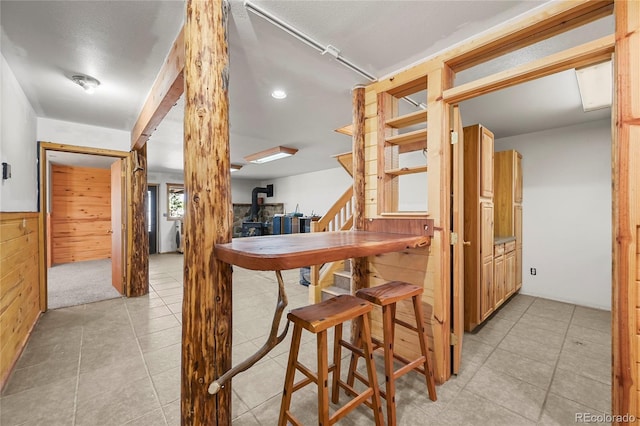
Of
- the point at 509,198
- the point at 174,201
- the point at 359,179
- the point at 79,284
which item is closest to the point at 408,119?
the point at 359,179

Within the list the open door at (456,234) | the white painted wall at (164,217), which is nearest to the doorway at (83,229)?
the white painted wall at (164,217)

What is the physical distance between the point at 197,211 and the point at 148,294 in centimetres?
353

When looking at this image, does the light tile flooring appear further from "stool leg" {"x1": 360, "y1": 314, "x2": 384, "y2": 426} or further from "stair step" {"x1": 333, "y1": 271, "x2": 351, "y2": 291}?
"stair step" {"x1": 333, "y1": 271, "x2": 351, "y2": 291}

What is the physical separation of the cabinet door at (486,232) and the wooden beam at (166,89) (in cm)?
303

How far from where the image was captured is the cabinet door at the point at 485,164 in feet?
9.37

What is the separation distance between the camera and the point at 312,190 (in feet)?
25.6

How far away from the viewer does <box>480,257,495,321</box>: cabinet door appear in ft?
9.28

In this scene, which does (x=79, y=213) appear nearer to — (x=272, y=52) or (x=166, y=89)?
(x=166, y=89)

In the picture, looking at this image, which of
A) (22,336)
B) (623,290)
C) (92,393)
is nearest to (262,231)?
(22,336)

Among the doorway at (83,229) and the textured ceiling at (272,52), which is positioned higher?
the textured ceiling at (272,52)

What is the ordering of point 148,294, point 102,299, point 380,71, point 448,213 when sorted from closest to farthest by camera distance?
point 448,213
point 380,71
point 102,299
point 148,294

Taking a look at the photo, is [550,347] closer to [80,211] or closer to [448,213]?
[448,213]

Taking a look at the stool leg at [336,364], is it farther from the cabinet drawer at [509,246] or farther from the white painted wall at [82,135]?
the white painted wall at [82,135]

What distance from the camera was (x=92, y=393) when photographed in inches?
72.2
